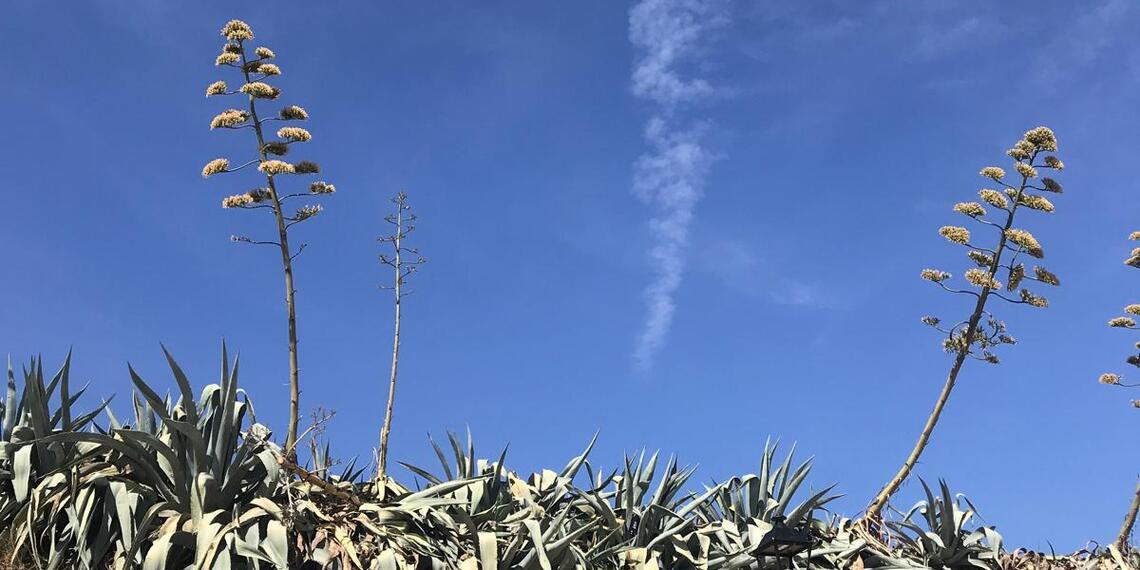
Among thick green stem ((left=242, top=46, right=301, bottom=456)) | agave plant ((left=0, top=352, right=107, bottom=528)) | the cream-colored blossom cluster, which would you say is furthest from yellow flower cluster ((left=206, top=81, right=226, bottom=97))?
the cream-colored blossom cluster

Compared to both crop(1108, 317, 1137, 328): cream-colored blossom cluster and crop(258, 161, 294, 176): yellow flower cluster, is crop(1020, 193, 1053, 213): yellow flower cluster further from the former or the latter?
crop(258, 161, 294, 176): yellow flower cluster

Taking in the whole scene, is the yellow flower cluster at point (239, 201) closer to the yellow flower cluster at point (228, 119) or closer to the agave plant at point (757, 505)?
the yellow flower cluster at point (228, 119)

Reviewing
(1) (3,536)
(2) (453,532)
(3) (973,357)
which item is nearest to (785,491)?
(2) (453,532)

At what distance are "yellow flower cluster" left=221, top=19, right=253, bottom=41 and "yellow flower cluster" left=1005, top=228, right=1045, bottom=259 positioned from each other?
9925 millimetres

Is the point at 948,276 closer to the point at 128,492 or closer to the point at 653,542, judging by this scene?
the point at 653,542

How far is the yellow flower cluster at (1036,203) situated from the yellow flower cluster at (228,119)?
9.92 m

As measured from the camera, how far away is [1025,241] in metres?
14.2

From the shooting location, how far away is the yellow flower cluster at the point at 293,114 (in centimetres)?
1321

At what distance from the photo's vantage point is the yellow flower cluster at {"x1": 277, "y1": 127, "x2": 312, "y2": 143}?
13031mm

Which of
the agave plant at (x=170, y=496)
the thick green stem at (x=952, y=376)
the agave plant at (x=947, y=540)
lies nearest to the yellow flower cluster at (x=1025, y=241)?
the thick green stem at (x=952, y=376)

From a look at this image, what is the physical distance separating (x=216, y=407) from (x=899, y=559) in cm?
474

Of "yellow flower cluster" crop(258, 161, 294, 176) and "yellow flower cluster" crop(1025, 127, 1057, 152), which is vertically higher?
"yellow flower cluster" crop(1025, 127, 1057, 152)

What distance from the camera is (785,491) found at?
771cm

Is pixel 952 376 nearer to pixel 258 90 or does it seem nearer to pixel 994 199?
pixel 994 199
